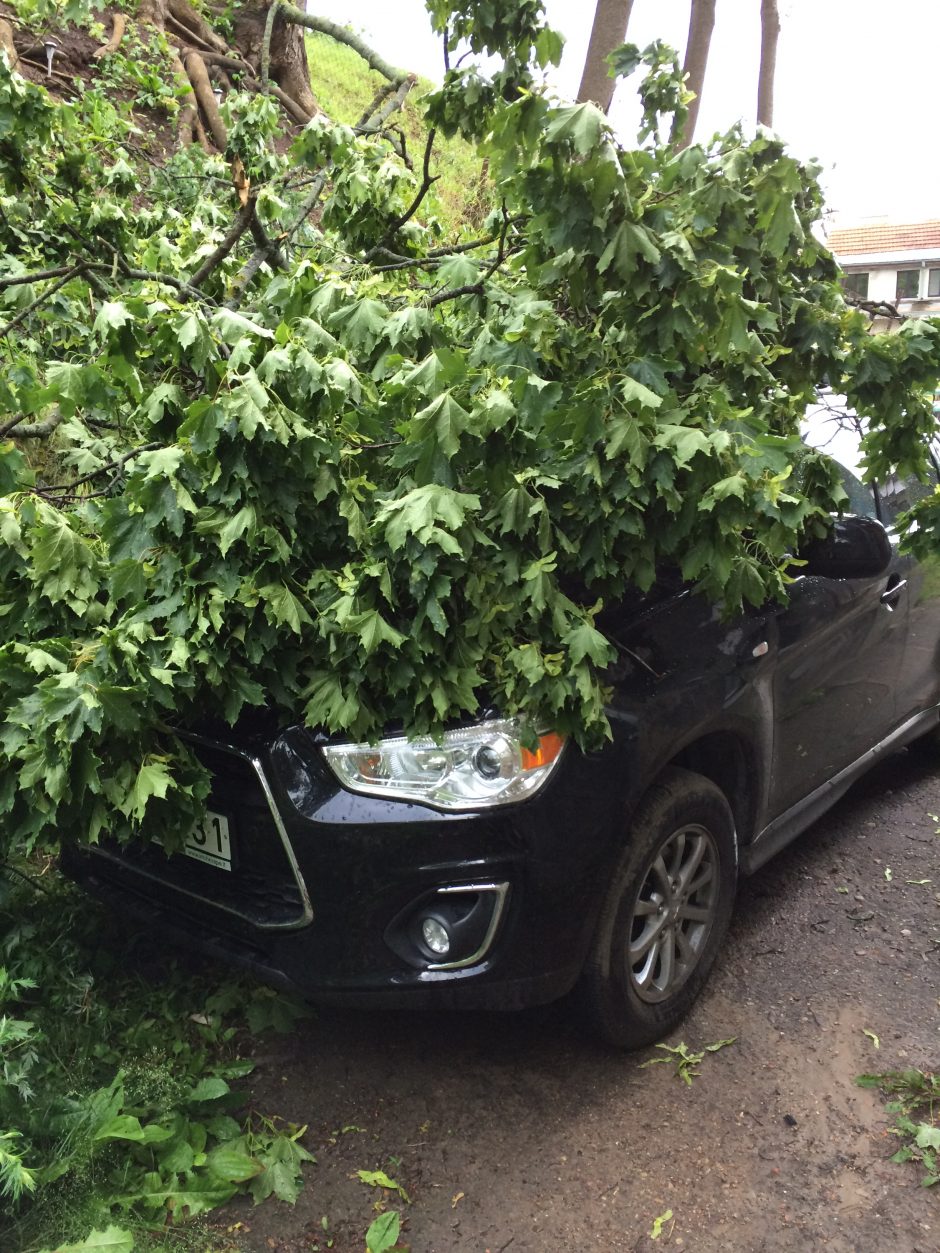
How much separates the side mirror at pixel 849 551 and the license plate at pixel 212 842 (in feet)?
6.47

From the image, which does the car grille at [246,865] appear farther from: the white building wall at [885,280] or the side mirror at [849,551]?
the white building wall at [885,280]

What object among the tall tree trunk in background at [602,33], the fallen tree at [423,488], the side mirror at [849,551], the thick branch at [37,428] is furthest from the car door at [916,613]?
the tall tree trunk in background at [602,33]

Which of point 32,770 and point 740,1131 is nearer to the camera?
point 32,770

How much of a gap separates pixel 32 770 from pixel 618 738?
1307 millimetres

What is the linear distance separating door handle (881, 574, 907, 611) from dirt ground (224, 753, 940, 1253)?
114 cm

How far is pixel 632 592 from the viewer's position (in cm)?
280

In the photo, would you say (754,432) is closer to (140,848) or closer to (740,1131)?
(740,1131)

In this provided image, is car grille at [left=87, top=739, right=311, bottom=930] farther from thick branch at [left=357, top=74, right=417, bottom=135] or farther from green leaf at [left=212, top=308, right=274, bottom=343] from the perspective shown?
thick branch at [left=357, top=74, right=417, bottom=135]

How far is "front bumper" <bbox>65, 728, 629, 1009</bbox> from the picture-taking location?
234cm

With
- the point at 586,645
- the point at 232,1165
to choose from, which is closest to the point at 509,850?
the point at 586,645

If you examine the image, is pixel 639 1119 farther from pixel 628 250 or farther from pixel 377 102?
pixel 377 102

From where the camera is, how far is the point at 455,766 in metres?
2.38

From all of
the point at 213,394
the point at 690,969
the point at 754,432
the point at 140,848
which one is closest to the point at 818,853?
the point at 690,969

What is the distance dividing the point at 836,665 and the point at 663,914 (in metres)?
1.17
